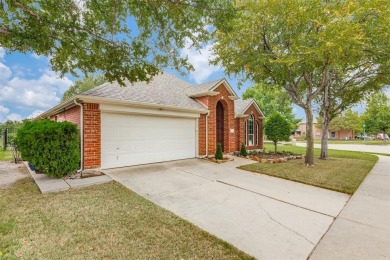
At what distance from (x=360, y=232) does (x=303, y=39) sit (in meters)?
7.98

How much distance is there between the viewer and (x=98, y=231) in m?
3.62

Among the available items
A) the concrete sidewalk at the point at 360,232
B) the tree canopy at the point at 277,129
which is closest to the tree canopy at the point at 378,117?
the tree canopy at the point at 277,129

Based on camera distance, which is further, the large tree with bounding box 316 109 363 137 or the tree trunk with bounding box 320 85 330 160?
the large tree with bounding box 316 109 363 137

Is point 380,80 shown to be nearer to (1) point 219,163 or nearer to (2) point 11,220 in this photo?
(1) point 219,163

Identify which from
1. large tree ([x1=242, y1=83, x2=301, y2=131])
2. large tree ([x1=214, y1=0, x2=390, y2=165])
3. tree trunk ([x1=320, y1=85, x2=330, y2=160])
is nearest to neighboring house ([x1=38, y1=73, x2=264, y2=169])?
large tree ([x1=214, y1=0, x2=390, y2=165])

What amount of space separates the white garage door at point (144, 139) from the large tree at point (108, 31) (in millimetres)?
3144

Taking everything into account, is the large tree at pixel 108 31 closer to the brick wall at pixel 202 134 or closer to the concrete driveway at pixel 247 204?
the concrete driveway at pixel 247 204

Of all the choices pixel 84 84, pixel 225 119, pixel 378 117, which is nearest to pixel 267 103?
pixel 378 117

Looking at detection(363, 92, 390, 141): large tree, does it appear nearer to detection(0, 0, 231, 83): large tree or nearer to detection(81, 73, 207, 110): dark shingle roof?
detection(81, 73, 207, 110): dark shingle roof

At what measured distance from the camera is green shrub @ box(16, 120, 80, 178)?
635cm

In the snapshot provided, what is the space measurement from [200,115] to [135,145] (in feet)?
14.8

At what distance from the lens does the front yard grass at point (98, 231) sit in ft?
9.92

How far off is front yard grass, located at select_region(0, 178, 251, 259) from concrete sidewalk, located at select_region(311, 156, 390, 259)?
1616 mm

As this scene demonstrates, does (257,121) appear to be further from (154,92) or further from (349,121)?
(349,121)
